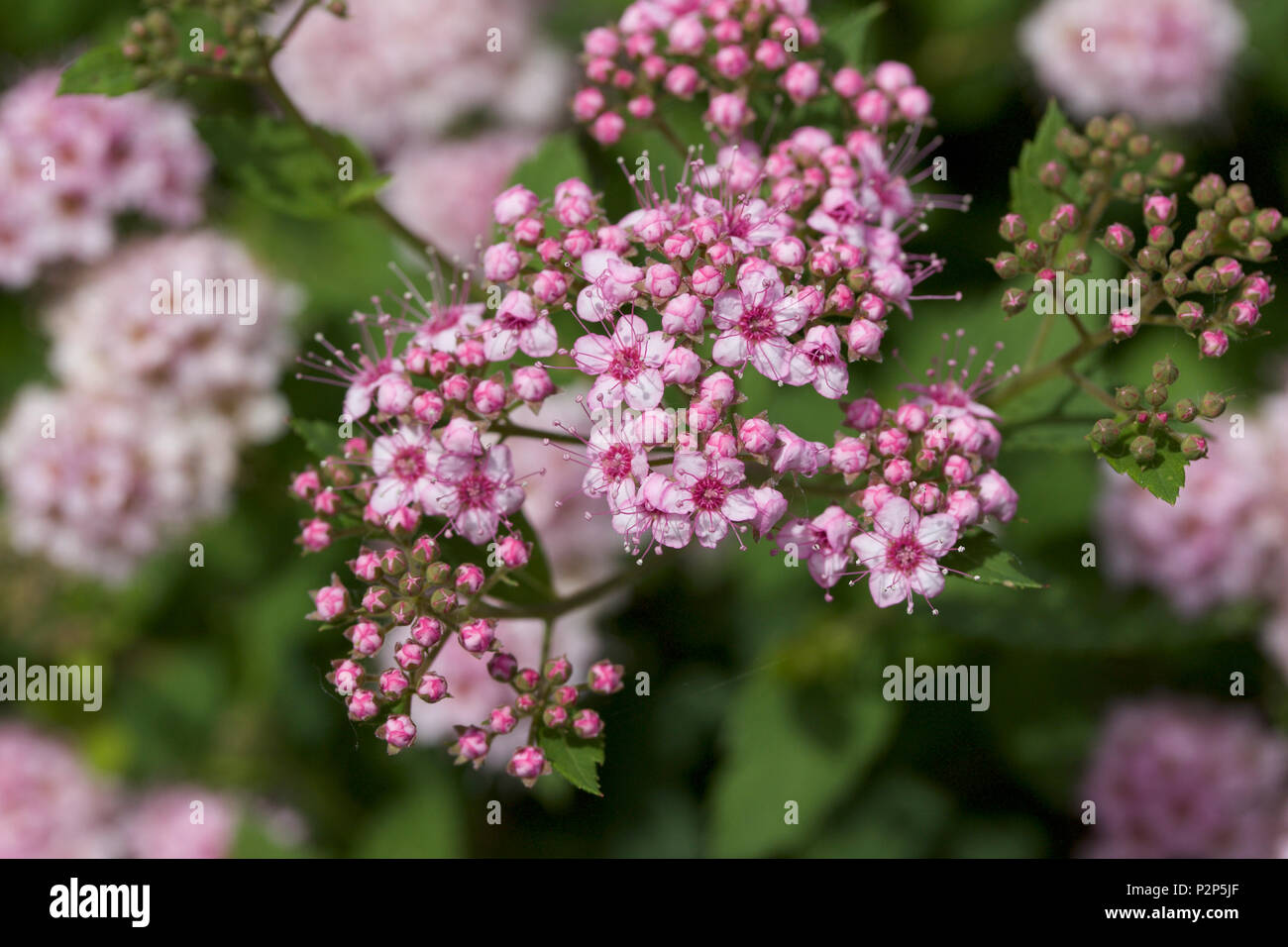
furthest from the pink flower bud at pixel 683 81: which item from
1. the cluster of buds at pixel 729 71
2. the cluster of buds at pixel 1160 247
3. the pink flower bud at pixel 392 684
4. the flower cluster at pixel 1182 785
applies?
the flower cluster at pixel 1182 785

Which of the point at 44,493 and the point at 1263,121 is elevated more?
the point at 1263,121

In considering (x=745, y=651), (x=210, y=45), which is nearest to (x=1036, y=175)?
(x=745, y=651)

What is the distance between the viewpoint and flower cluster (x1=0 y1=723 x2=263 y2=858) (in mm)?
4078

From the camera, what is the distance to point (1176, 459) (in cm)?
220

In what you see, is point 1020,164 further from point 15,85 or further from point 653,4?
point 15,85

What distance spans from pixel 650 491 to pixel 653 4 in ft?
4.62

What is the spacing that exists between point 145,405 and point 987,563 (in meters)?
2.78

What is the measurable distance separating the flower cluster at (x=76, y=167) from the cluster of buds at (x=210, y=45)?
924 mm

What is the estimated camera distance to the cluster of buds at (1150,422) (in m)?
2.19

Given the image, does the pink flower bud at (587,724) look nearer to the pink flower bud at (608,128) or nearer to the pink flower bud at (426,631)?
the pink flower bud at (426,631)

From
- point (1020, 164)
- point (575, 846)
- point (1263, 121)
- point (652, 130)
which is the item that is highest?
point (1263, 121)

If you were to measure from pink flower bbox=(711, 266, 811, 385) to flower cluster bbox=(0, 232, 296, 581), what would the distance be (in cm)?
202

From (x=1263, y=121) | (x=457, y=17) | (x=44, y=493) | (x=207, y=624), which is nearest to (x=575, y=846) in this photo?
(x=207, y=624)

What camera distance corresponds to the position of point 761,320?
217cm
